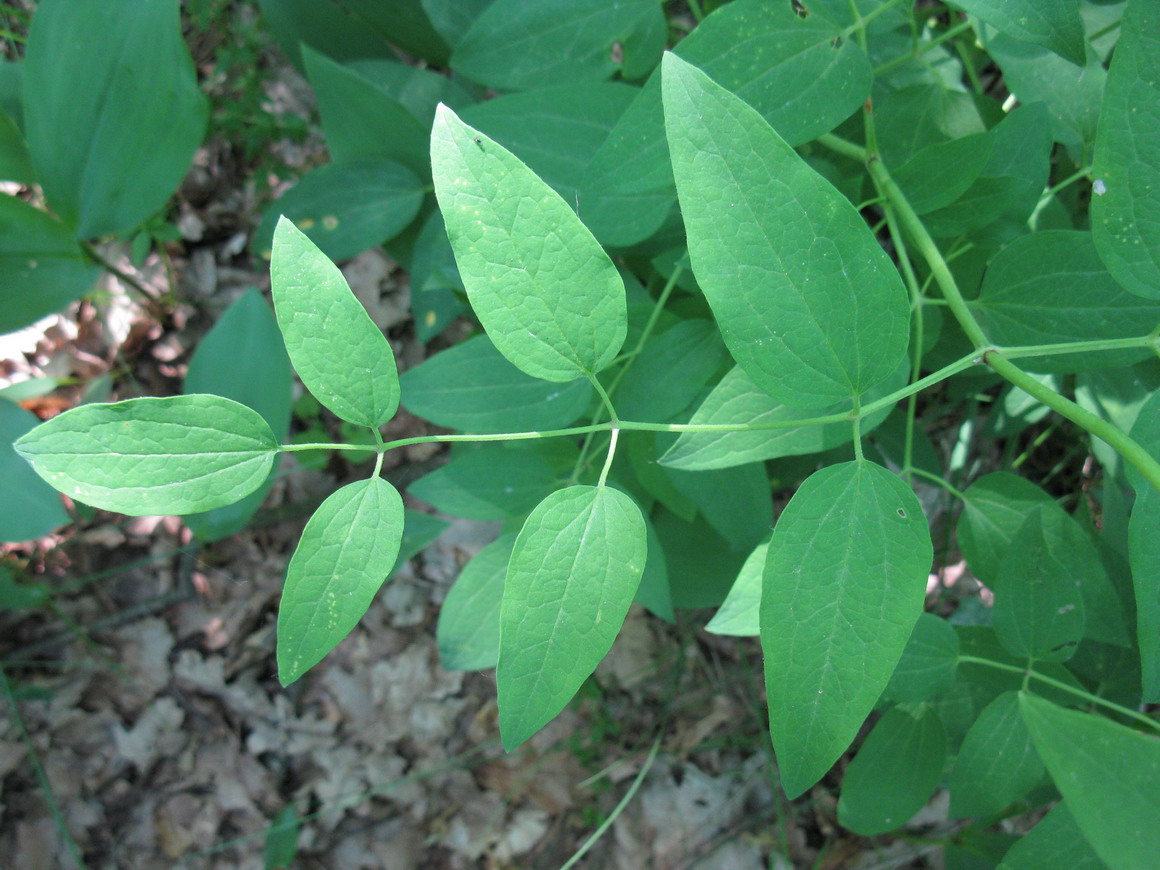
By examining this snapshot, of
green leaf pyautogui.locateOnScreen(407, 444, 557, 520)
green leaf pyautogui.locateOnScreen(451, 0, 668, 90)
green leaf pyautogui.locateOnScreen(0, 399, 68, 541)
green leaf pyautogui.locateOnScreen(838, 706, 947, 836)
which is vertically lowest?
green leaf pyautogui.locateOnScreen(838, 706, 947, 836)

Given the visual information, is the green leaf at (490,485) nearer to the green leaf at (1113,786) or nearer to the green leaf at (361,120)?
the green leaf at (361,120)

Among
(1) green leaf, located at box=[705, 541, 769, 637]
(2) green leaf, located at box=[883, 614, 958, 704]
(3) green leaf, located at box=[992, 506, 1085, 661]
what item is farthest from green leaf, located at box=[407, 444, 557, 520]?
(3) green leaf, located at box=[992, 506, 1085, 661]

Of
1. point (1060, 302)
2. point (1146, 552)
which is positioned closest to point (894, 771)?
point (1146, 552)

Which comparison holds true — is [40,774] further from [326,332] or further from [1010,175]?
[1010,175]

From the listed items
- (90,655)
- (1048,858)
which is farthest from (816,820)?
(90,655)

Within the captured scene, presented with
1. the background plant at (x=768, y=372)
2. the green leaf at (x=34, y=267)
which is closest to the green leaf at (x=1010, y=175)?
the background plant at (x=768, y=372)

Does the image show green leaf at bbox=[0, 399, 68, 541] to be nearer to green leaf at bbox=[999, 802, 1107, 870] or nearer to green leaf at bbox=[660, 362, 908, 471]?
green leaf at bbox=[660, 362, 908, 471]

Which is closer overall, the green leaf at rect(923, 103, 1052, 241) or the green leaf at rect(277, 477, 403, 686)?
the green leaf at rect(277, 477, 403, 686)
